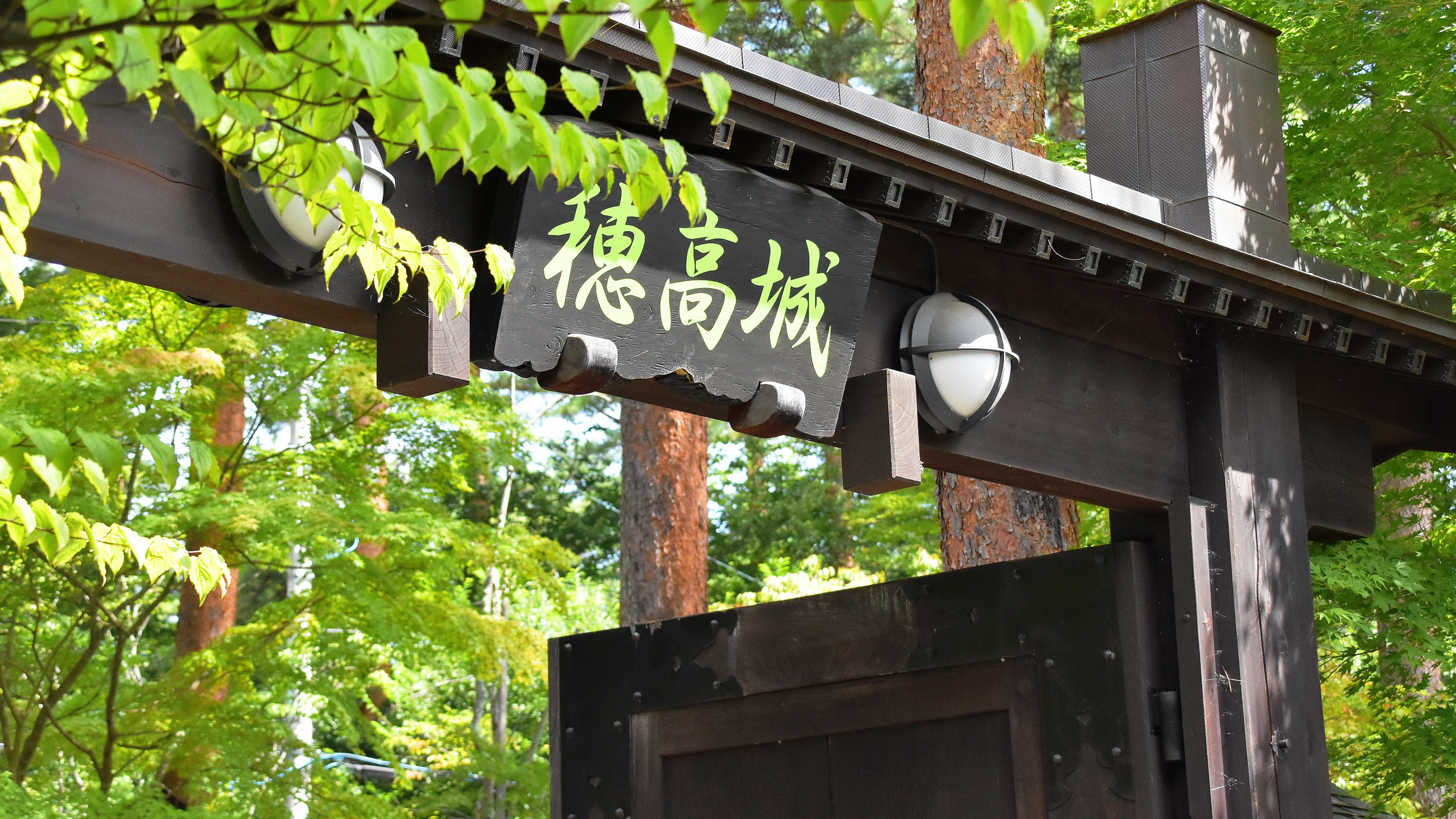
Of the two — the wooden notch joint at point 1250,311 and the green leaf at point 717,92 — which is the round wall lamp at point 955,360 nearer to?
the wooden notch joint at point 1250,311

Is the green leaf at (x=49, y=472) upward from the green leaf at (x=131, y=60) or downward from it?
downward

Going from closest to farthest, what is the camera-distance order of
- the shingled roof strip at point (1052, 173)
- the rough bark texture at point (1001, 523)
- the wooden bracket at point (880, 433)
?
the wooden bracket at point (880, 433) < the shingled roof strip at point (1052, 173) < the rough bark texture at point (1001, 523)

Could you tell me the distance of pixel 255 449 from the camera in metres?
9.47

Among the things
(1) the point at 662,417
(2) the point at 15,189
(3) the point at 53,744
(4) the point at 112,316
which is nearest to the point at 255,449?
(4) the point at 112,316

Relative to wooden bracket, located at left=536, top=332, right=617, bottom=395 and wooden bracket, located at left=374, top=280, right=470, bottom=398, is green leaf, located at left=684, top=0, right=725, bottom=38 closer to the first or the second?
wooden bracket, located at left=374, top=280, right=470, bottom=398

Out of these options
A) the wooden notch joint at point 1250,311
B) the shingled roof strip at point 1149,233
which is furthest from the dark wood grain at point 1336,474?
the wooden notch joint at point 1250,311

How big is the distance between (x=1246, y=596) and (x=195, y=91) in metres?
3.41

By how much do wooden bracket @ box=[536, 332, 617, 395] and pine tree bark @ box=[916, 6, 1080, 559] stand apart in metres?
4.40

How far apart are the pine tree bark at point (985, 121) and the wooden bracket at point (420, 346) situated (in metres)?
4.66

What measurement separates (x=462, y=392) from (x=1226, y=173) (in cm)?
633

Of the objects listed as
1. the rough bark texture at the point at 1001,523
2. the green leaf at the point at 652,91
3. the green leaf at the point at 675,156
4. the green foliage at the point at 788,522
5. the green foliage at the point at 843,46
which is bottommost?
the green leaf at the point at 675,156

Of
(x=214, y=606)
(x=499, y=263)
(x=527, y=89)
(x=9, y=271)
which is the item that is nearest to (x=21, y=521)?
(x=9, y=271)

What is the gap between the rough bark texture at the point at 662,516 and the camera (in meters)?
10.6

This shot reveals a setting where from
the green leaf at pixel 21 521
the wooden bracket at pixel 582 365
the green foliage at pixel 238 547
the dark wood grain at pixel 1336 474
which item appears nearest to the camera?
the green leaf at pixel 21 521
